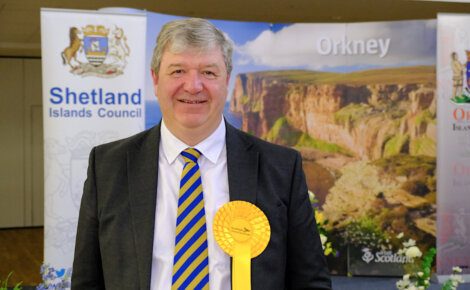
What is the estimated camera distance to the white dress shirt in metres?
1.36

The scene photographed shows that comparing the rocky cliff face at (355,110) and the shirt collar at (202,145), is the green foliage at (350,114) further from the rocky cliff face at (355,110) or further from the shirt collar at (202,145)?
the shirt collar at (202,145)

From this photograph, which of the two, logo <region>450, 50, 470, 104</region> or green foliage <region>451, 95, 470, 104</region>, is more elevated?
logo <region>450, 50, 470, 104</region>

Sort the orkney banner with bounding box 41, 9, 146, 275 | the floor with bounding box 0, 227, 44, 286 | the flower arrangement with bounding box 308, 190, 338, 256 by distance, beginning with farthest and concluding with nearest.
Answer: the floor with bounding box 0, 227, 44, 286, the orkney banner with bounding box 41, 9, 146, 275, the flower arrangement with bounding box 308, 190, 338, 256

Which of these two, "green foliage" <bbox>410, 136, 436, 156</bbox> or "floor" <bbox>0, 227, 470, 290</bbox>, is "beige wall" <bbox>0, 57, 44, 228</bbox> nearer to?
"floor" <bbox>0, 227, 470, 290</bbox>

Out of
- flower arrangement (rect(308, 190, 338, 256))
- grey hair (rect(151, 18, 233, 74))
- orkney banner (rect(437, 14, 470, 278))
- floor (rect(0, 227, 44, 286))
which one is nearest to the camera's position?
grey hair (rect(151, 18, 233, 74))

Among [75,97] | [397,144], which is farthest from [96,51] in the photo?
[397,144]

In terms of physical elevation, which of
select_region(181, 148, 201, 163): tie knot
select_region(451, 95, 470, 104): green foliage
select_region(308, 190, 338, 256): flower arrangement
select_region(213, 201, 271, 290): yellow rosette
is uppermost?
select_region(451, 95, 470, 104): green foliage

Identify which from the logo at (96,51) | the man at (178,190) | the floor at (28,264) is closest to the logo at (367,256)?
the floor at (28,264)

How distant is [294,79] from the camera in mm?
5387

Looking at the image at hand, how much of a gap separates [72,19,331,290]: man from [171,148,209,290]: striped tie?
11 mm

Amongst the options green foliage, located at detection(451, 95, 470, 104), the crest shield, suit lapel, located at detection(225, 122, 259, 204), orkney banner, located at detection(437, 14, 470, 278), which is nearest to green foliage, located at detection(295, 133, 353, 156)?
orkney banner, located at detection(437, 14, 470, 278)

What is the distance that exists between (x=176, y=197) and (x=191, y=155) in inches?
3.8

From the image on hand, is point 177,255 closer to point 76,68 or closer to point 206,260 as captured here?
point 206,260

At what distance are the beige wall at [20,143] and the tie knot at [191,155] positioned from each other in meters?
9.95
